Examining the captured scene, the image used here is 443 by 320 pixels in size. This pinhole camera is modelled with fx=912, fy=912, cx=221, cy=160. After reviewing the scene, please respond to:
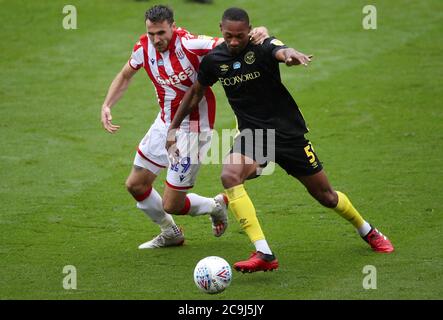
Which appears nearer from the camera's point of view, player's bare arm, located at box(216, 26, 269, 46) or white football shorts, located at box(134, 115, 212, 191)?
player's bare arm, located at box(216, 26, 269, 46)

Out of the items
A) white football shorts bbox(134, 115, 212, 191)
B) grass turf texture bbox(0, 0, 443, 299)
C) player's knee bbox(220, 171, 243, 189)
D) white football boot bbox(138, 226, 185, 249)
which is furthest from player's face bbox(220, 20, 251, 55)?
white football boot bbox(138, 226, 185, 249)

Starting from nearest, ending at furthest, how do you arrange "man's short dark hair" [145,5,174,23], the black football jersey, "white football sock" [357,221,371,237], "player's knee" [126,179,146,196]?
the black football jersey < "man's short dark hair" [145,5,174,23] < "white football sock" [357,221,371,237] < "player's knee" [126,179,146,196]

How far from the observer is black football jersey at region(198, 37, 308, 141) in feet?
27.3

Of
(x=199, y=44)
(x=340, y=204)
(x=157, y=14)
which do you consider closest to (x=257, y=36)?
(x=199, y=44)

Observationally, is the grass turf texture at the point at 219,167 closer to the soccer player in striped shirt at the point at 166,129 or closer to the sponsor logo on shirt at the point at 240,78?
the soccer player in striped shirt at the point at 166,129

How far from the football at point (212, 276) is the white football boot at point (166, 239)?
174cm

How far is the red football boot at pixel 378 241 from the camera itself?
8914 mm

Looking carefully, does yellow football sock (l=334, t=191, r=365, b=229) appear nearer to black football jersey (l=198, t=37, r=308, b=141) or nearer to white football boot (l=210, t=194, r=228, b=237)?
black football jersey (l=198, t=37, r=308, b=141)

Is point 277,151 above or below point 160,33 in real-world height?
below

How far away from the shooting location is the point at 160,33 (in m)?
8.98

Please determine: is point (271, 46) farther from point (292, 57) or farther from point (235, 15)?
point (292, 57)

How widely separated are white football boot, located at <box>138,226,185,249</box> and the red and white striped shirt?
1.08m

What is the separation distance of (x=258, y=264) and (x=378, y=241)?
5.03 ft

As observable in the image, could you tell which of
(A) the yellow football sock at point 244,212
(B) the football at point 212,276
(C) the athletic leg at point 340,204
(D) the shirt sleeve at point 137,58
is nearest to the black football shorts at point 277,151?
(C) the athletic leg at point 340,204
